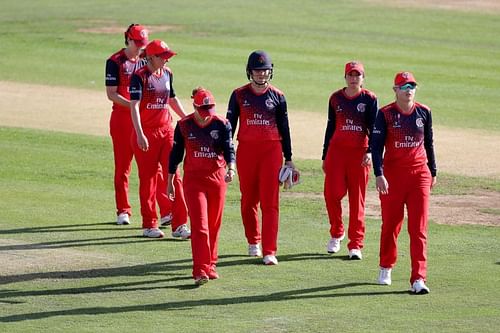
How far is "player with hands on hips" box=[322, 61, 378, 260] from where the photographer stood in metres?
13.7

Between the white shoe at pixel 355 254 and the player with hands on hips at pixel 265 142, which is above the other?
the player with hands on hips at pixel 265 142

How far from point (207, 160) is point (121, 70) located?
3.19 meters

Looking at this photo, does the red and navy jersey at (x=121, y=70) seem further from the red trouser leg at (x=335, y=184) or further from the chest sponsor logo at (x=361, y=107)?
the chest sponsor logo at (x=361, y=107)

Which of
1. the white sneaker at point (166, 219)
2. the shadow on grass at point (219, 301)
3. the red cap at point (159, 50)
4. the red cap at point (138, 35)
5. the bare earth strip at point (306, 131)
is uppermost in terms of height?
the red cap at point (138, 35)

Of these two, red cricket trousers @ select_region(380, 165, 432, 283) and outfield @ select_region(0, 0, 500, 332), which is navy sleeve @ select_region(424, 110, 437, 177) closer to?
red cricket trousers @ select_region(380, 165, 432, 283)

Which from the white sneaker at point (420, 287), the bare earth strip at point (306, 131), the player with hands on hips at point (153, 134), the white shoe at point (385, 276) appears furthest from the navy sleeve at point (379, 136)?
the bare earth strip at point (306, 131)

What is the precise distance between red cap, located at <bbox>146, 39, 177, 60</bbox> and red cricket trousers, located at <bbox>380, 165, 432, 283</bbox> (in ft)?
10.9

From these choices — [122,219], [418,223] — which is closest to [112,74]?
[122,219]

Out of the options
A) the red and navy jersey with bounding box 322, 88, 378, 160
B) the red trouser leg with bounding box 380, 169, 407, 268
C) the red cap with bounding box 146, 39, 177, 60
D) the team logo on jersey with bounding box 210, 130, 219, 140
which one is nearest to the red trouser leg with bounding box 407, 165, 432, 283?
the red trouser leg with bounding box 380, 169, 407, 268

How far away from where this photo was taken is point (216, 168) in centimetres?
1268

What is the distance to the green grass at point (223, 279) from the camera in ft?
36.3

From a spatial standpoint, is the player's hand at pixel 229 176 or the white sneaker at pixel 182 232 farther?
the white sneaker at pixel 182 232

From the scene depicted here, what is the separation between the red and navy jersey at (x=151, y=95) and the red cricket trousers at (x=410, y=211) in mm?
3492

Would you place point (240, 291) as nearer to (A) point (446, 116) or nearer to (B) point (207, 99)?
(B) point (207, 99)
